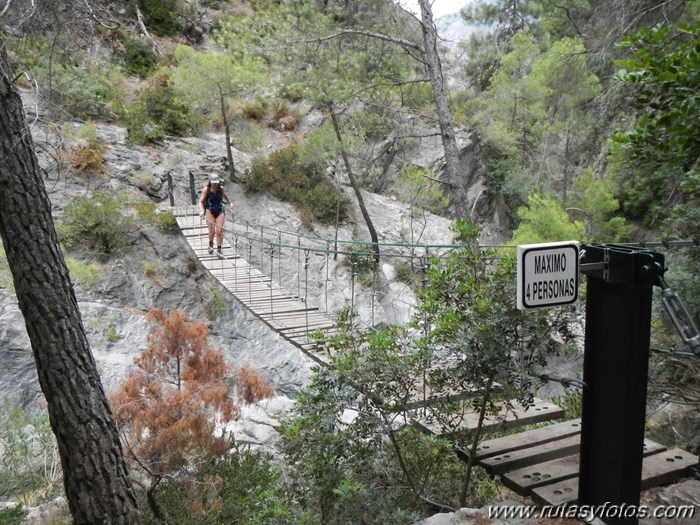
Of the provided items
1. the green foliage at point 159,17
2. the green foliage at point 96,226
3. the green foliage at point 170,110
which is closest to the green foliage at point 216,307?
the green foliage at point 96,226

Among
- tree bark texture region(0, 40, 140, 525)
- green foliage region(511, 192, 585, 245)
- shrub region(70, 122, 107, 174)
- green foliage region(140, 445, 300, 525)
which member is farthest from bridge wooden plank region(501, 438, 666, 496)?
shrub region(70, 122, 107, 174)

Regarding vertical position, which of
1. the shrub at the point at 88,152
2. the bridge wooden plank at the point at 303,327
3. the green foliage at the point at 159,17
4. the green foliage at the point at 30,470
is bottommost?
the green foliage at the point at 30,470

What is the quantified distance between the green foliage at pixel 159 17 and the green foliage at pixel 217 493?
499 inches

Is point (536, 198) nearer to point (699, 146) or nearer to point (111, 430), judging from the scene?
point (699, 146)

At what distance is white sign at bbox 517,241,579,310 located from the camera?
4.61 ft

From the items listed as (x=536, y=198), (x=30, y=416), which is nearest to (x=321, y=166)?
(x=536, y=198)

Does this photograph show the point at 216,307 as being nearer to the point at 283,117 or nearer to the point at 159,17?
the point at 283,117

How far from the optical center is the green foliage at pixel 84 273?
257 inches

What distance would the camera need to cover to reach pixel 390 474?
82.3 inches

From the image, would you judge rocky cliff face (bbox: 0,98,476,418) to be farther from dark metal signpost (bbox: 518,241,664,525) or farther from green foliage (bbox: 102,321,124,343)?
dark metal signpost (bbox: 518,241,664,525)

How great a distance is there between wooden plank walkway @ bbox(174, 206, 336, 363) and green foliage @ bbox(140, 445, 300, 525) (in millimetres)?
891

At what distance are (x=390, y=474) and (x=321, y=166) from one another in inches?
351

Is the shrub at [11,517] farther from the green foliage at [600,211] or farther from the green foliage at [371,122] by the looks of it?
the green foliage at [600,211]

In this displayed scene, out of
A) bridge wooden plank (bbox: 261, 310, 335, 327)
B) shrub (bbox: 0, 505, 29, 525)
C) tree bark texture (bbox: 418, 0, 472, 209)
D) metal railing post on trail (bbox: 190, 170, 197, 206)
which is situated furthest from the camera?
metal railing post on trail (bbox: 190, 170, 197, 206)
